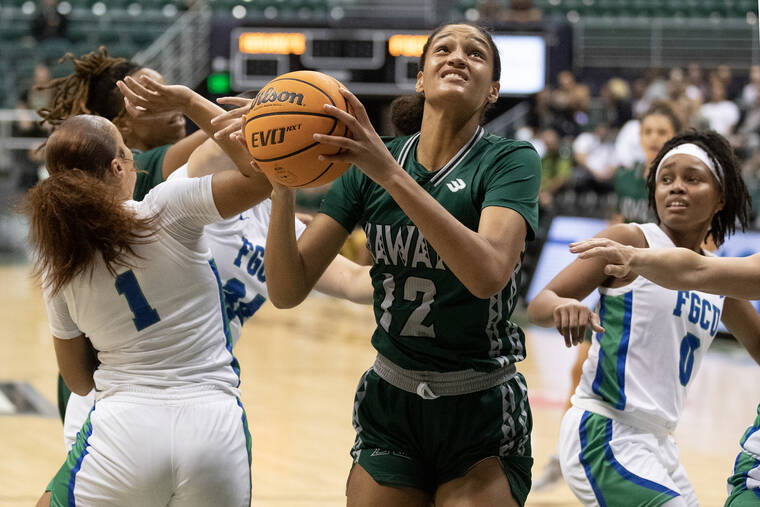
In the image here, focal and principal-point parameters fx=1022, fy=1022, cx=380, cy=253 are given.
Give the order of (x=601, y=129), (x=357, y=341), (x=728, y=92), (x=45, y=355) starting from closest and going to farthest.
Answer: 1. (x=45, y=355)
2. (x=357, y=341)
3. (x=601, y=129)
4. (x=728, y=92)

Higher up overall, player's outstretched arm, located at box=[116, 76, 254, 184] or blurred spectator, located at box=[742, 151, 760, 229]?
player's outstretched arm, located at box=[116, 76, 254, 184]

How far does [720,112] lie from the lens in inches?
472

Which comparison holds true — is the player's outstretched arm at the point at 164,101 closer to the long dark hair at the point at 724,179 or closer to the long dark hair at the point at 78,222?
the long dark hair at the point at 78,222

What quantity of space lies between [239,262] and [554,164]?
896cm

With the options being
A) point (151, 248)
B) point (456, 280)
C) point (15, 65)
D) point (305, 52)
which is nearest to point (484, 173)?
point (456, 280)

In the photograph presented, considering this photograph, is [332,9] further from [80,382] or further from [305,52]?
[80,382]

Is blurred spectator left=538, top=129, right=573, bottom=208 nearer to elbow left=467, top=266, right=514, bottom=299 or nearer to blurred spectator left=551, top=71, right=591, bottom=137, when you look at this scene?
blurred spectator left=551, top=71, right=591, bottom=137

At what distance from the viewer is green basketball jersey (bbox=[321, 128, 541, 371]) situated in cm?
254

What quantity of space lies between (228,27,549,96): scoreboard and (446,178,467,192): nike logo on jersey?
11.5m

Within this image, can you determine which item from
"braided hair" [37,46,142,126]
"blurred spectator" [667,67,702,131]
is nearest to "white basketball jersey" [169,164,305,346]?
"braided hair" [37,46,142,126]

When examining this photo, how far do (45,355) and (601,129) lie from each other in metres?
6.81

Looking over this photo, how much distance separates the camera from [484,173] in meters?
2.56

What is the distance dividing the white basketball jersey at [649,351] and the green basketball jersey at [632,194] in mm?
2638

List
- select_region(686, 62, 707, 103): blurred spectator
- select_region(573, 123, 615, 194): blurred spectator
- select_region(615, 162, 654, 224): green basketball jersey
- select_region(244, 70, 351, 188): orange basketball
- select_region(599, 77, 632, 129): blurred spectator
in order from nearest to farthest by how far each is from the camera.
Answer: select_region(244, 70, 351, 188): orange basketball → select_region(615, 162, 654, 224): green basketball jersey → select_region(573, 123, 615, 194): blurred spectator → select_region(686, 62, 707, 103): blurred spectator → select_region(599, 77, 632, 129): blurred spectator
